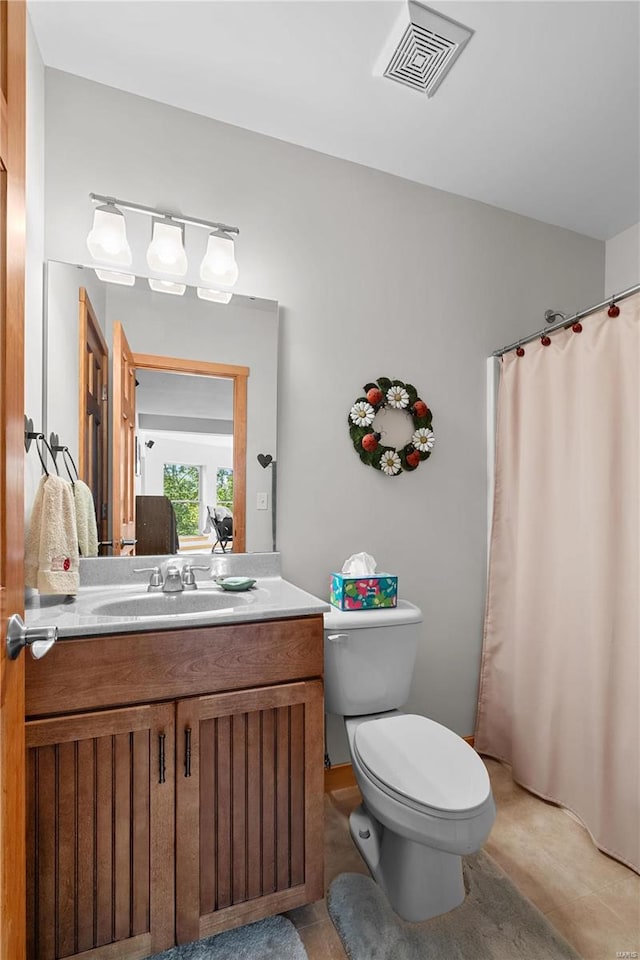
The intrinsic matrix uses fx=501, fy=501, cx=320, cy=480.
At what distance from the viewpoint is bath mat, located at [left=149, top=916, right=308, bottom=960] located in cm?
128

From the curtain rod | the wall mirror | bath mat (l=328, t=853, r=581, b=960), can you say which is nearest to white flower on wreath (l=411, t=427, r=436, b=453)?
the curtain rod

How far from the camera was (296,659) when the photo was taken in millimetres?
1341

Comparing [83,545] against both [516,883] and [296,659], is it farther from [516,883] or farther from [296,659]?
[516,883]

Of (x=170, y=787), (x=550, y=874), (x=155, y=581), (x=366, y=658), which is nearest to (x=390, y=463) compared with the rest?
(x=366, y=658)

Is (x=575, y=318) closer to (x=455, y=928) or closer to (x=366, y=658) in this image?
(x=366, y=658)

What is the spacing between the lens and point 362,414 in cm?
201

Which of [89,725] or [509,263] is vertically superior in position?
[509,263]

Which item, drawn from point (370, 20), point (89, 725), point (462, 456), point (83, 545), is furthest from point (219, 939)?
point (370, 20)

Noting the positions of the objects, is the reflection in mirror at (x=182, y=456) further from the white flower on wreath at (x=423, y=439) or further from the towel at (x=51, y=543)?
the white flower on wreath at (x=423, y=439)

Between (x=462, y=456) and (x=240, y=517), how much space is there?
1042 millimetres

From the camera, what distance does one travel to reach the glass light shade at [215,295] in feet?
5.83

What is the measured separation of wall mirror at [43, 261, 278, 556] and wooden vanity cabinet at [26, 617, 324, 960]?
59cm

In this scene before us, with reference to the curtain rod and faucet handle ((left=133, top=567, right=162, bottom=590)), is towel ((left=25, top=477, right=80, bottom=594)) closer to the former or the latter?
faucet handle ((left=133, top=567, right=162, bottom=590))

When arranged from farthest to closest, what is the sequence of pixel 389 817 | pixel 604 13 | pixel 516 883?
pixel 516 883 → pixel 604 13 → pixel 389 817
